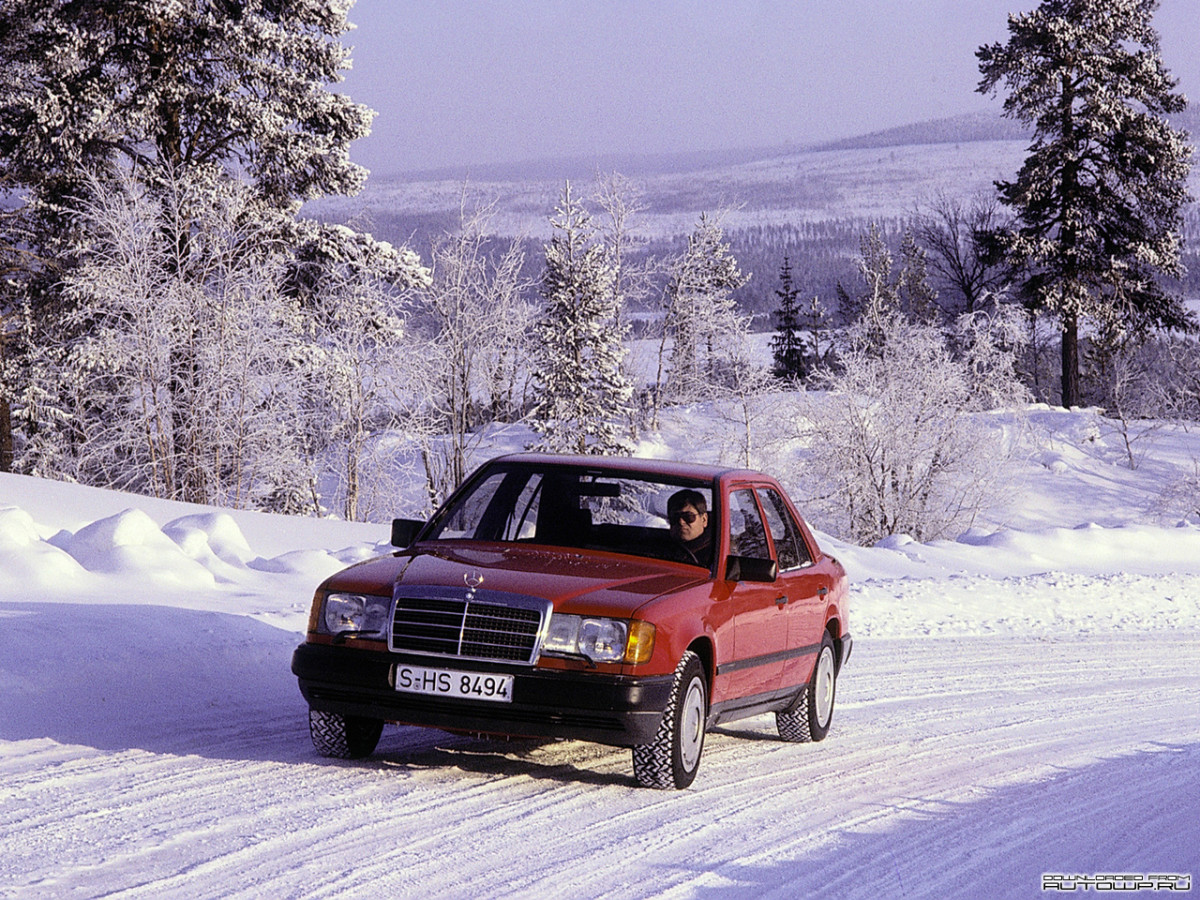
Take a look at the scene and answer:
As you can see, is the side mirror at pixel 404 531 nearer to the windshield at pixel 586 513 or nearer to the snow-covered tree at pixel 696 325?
the windshield at pixel 586 513

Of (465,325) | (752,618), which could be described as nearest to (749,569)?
(752,618)

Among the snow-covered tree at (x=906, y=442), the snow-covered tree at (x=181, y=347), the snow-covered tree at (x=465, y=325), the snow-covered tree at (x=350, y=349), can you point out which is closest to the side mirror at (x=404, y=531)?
the snow-covered tree at (x=181, y=347)

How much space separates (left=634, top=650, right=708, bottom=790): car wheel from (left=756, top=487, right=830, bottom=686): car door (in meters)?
1.37

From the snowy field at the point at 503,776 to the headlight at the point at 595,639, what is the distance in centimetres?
72

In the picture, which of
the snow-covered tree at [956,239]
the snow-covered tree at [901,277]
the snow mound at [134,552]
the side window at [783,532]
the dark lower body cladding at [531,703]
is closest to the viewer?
the dark lower body cladding at [531,703]

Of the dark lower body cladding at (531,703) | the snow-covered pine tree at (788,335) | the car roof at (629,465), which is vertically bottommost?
the dark lower body cladding at (531,703)

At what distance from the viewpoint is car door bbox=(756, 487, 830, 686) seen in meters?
8.31

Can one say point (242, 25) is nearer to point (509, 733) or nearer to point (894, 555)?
point (894, 555)

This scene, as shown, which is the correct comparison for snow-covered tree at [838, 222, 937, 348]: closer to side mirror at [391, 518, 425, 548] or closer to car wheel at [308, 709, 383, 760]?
side mirror at [391, 518, 425, 548]

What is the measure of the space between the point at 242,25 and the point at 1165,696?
82.4 feet

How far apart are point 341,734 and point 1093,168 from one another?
50.2 m

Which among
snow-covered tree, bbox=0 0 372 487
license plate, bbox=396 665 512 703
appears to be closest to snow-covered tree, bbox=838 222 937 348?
snow-covered tree, bbox=0 0 372 487

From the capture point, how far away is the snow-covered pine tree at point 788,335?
8606cm

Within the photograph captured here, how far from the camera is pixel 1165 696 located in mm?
11000
